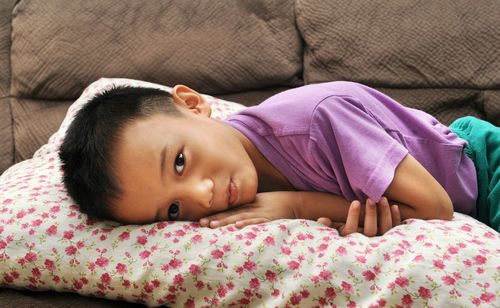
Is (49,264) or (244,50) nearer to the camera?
(49,264)

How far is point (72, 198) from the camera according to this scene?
3.80 feet

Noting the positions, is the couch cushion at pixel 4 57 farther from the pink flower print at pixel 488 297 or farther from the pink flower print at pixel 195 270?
the pink flower print at pixel 488 297

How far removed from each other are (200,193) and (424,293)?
1.45 feet

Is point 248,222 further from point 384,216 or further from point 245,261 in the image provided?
point 384,216

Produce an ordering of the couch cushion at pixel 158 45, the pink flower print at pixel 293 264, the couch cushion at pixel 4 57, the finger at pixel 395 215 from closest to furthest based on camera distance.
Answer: the pink flower print at pixel 293 264 → the finger at pixel 395 215 → the couch cushion at pixel 158 45 → the couch cushion at pixel 4 57

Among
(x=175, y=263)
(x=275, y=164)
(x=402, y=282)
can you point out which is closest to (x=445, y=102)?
(x=275, y=164)

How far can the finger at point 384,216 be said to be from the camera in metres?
1.05

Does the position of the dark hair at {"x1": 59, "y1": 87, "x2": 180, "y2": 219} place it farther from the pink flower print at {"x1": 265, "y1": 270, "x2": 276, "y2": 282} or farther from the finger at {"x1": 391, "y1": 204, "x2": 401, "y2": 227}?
the finger at {"x1": 391, "y1": 204, "x2": 401, "y2": 227}

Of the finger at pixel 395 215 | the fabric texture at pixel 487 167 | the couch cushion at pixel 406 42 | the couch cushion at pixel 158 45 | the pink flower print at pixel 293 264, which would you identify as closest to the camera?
the pink flower print at pixel 293 264

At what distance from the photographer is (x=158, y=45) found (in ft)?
6.29

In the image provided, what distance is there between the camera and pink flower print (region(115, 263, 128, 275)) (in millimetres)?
1029

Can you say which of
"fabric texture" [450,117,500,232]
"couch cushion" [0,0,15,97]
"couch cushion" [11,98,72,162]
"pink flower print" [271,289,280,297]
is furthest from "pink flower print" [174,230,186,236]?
"couch cushion" [0,0,15,97]

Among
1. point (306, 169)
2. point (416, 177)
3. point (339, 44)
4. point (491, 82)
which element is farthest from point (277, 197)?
point (491, 82)

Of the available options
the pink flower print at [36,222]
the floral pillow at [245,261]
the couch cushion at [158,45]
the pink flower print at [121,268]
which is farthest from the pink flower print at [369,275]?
the couch cushion at [158,45]
